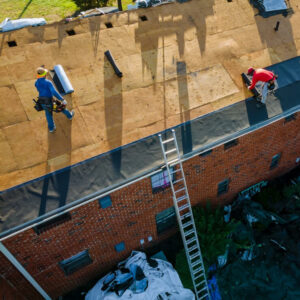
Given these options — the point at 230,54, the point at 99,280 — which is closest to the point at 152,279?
the point at 99,280

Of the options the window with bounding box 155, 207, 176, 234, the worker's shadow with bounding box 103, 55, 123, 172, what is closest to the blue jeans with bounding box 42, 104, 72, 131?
the worker's shadow with bounding box 103, 55, 123, 172

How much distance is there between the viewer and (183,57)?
441 inches

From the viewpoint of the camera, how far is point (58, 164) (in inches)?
326

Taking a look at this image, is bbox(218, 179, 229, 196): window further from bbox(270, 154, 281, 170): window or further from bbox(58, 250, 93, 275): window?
bbox(58, 250, 93, 275): window

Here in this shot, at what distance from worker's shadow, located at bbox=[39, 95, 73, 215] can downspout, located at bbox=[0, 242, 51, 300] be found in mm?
1932

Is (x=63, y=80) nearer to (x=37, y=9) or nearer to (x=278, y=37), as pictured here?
(x=278, y=37)

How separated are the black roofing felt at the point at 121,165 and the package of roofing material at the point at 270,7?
511cm

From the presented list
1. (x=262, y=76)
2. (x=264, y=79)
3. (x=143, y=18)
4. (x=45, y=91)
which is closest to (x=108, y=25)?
(x=143, y=18)

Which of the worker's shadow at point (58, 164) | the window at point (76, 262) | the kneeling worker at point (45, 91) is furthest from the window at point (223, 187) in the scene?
the kneeling worker at point (45, 91)

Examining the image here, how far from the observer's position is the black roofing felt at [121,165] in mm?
7379

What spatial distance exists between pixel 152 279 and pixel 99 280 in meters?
2.42

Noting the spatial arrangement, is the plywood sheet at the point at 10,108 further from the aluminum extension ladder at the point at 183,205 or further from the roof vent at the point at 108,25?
the aluminum extension ladder at the point at 183,205

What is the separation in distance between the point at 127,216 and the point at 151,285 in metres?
3.32

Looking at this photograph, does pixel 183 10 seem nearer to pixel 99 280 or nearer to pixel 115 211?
pixel 115 211
